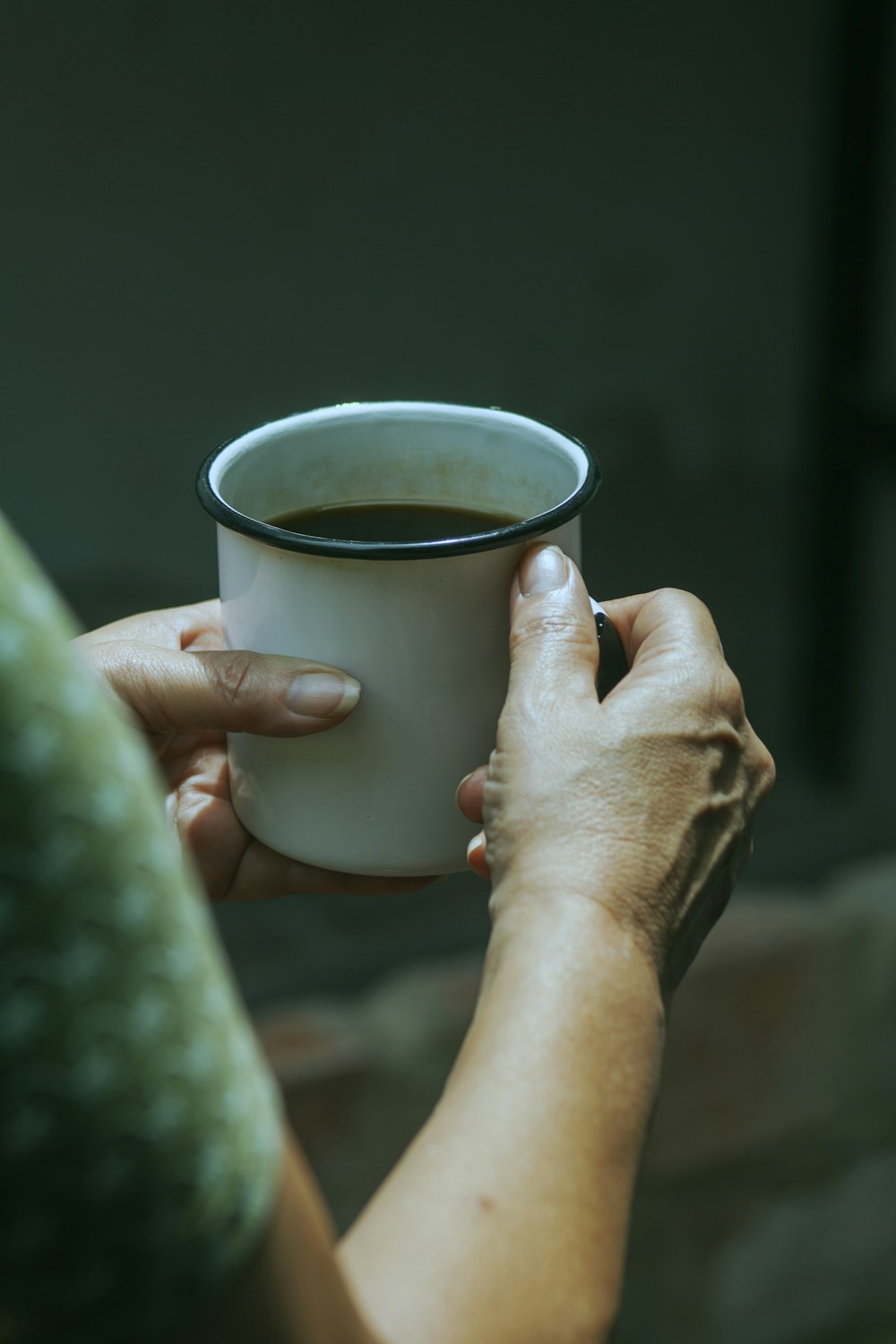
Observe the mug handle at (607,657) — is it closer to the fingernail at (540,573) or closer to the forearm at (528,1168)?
the fingernail at (540,573)

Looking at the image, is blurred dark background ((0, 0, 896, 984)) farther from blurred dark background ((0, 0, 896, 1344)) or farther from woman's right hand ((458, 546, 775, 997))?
woman's right hand ((458, 546, 775, 997))

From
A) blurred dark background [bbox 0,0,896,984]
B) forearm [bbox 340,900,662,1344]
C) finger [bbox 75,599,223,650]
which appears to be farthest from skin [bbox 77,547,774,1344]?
blurred dark background [bbox 0,0,896,984]

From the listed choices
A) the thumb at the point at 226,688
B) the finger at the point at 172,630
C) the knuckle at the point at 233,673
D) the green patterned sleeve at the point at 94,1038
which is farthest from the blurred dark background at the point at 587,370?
the green patterned sleeve at the point at 94,1038

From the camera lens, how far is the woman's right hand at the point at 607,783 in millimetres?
644

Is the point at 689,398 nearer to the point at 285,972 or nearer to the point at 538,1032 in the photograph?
the point at 285,972

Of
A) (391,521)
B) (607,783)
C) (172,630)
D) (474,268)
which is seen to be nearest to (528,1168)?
(607,783)

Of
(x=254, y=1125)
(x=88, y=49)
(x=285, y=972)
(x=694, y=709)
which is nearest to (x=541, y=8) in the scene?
(x=88, y=49)

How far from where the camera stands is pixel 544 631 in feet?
2.24

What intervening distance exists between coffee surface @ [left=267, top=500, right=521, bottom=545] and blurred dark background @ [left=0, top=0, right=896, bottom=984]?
28.0 inches

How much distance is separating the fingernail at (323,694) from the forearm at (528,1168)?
150mm

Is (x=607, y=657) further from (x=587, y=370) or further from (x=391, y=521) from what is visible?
(x=587, y=370)

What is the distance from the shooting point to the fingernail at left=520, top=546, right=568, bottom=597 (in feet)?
2.23

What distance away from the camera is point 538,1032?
560 mm

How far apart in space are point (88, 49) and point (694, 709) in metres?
0.97
